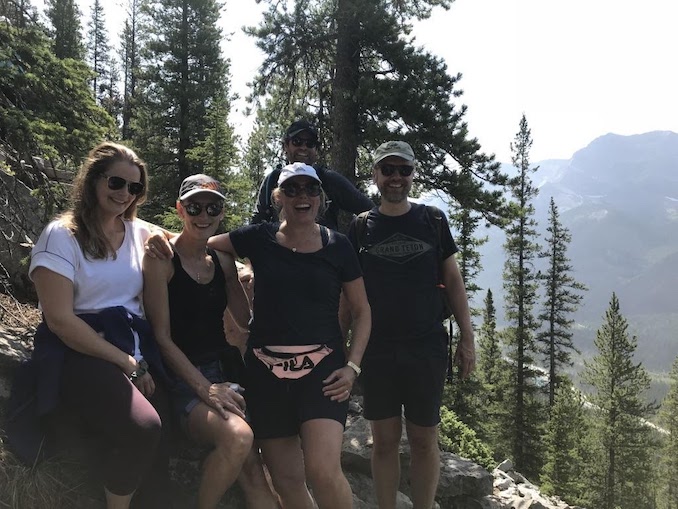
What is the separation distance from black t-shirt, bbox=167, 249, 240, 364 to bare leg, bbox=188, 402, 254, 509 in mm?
428

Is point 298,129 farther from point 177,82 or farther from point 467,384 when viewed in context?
point 467,384

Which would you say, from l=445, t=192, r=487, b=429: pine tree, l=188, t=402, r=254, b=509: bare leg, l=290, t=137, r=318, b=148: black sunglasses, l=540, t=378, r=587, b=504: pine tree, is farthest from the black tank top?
l=540, t=378, r=587, b=504: pine tree

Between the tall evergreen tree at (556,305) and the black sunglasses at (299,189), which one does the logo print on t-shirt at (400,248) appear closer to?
the black sunglasses at (299,189)

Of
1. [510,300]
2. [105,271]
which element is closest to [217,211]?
[105,271]

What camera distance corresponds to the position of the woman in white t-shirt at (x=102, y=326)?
247 centimetres

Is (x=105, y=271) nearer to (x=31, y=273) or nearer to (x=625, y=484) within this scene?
(x=31, y=273)

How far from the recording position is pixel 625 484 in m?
33.5

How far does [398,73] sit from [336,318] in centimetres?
1024

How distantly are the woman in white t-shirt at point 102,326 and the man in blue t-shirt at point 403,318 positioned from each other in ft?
4.99

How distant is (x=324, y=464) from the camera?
262 cm

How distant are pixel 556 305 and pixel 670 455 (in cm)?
1667

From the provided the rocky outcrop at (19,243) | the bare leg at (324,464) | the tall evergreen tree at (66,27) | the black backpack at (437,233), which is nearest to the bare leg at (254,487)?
the bare leg at (324,464)

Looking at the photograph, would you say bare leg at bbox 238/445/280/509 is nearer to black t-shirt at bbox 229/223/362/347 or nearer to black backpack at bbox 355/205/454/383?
black t-shirt at bbox 229/223/362/347

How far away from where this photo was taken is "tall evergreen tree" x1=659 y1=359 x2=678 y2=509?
36469 millimetres
